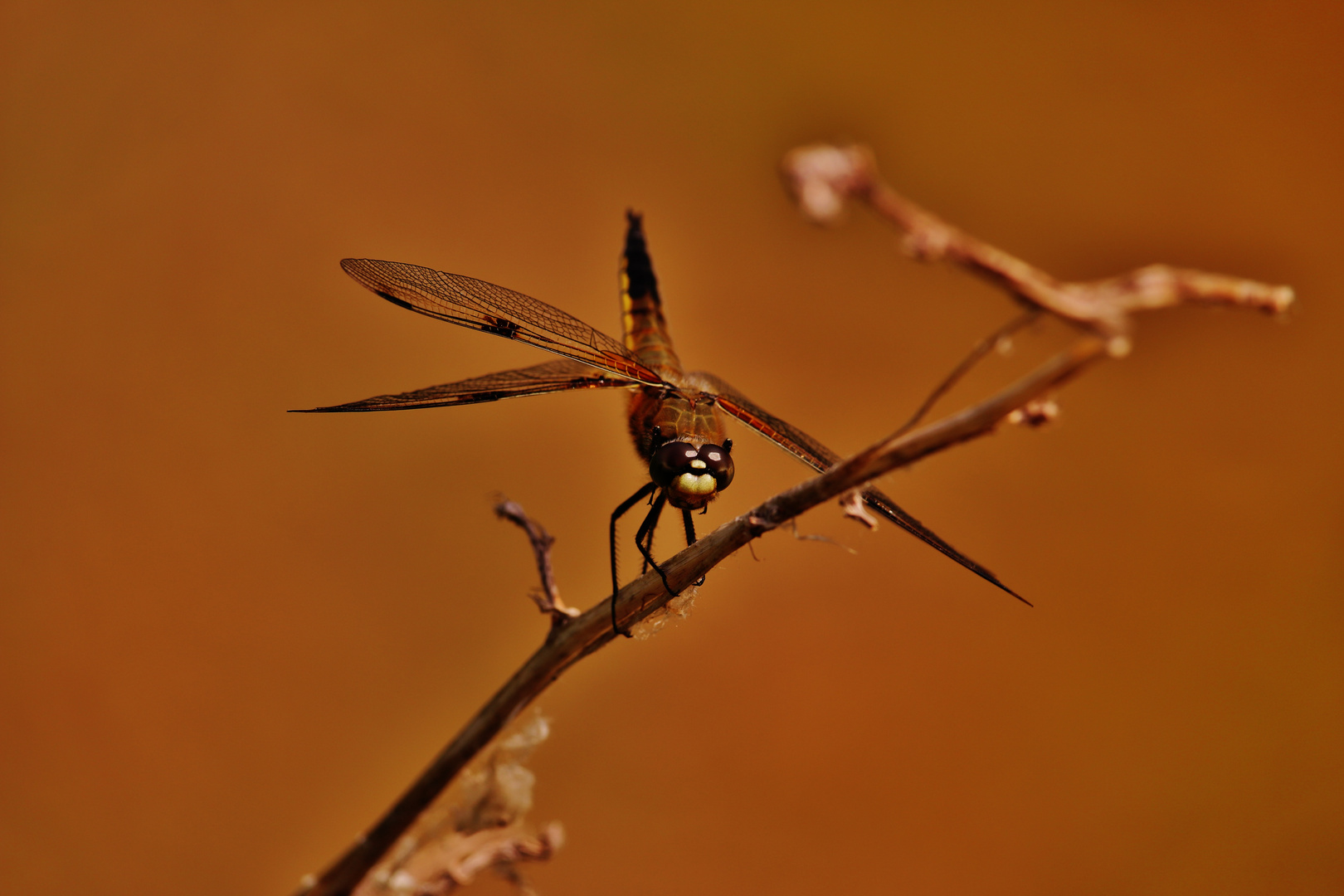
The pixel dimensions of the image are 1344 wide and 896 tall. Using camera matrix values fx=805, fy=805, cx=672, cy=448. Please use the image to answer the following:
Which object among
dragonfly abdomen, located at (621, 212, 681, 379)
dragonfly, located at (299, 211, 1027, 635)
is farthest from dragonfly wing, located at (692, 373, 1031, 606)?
dragonfly abdomen, located at (621, 212, 681, 379)

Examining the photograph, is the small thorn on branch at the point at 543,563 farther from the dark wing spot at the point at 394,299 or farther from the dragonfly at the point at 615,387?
the dark wing spot at the point at 394,299

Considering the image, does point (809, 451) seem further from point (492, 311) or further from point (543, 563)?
point (492, 311)

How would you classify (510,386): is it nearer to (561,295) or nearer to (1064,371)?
(1064,371)

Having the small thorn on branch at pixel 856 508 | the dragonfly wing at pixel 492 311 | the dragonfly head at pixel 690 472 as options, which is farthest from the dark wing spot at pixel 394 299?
the small thorn on branch at pixel 856 508

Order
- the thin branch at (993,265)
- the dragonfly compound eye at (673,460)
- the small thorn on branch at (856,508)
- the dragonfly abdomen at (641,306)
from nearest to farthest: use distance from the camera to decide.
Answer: the thin branch at (993,265) < the small thorn on branch at (856,508) < the dragonfly compound eye at (673,460) < the dragonfly abdomen at (641,306)

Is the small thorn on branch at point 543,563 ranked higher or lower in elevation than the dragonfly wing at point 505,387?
lower

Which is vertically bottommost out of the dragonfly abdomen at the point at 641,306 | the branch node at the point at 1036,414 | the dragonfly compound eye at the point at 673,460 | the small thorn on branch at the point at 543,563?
the small thorn on branch at the point at 543,563

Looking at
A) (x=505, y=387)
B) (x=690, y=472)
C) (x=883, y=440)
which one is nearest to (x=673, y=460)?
(x=690, y=472)
